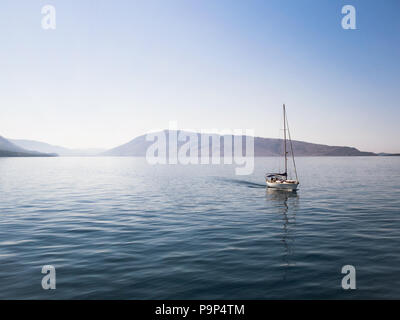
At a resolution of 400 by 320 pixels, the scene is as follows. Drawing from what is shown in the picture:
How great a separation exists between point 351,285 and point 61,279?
14.7m

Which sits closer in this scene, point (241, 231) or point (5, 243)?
point (5, 243)

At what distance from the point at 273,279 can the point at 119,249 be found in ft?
34.9

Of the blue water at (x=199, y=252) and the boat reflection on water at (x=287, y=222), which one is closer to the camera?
the blue water at (x=199, y=252)

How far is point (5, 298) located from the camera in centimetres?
1280

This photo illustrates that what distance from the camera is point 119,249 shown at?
19.6 metres

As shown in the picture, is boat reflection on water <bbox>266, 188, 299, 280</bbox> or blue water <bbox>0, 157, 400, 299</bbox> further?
boat reflection on water <bbox>266, 188, 299, 280</bbox>

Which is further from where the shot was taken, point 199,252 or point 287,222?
point 287,222

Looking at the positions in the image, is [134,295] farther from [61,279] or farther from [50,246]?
[50,246]

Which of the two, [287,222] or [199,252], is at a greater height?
[199,252]
